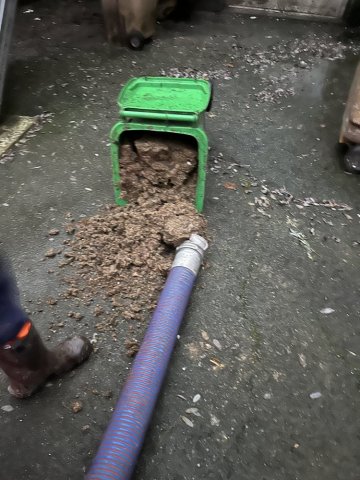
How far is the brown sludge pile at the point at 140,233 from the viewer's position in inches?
88.7

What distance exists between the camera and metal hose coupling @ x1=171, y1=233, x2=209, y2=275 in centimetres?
223

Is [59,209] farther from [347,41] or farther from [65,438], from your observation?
[347,41]

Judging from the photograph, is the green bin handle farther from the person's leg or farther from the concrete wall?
Result: the concrete wall

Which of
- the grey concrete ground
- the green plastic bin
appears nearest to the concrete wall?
the grey concrete ground

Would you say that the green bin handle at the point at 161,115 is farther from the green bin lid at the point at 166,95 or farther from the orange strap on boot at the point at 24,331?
the orange strap on boot at the point at 24,331

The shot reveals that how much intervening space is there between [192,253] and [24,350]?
1.01m

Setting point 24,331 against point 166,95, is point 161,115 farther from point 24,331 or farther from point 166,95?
point 24,331

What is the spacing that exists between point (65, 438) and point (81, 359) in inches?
13.5

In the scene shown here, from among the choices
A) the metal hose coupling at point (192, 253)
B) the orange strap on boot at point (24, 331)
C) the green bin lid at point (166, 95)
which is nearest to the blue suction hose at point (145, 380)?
the metal hose coupling at point (192, 253)

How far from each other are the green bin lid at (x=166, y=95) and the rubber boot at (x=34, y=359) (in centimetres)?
129

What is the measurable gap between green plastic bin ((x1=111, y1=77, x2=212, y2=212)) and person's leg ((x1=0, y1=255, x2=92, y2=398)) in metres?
1.13

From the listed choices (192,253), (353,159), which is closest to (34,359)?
(192,253)

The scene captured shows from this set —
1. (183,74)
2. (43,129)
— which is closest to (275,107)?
(183,74)

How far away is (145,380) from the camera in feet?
5.60
